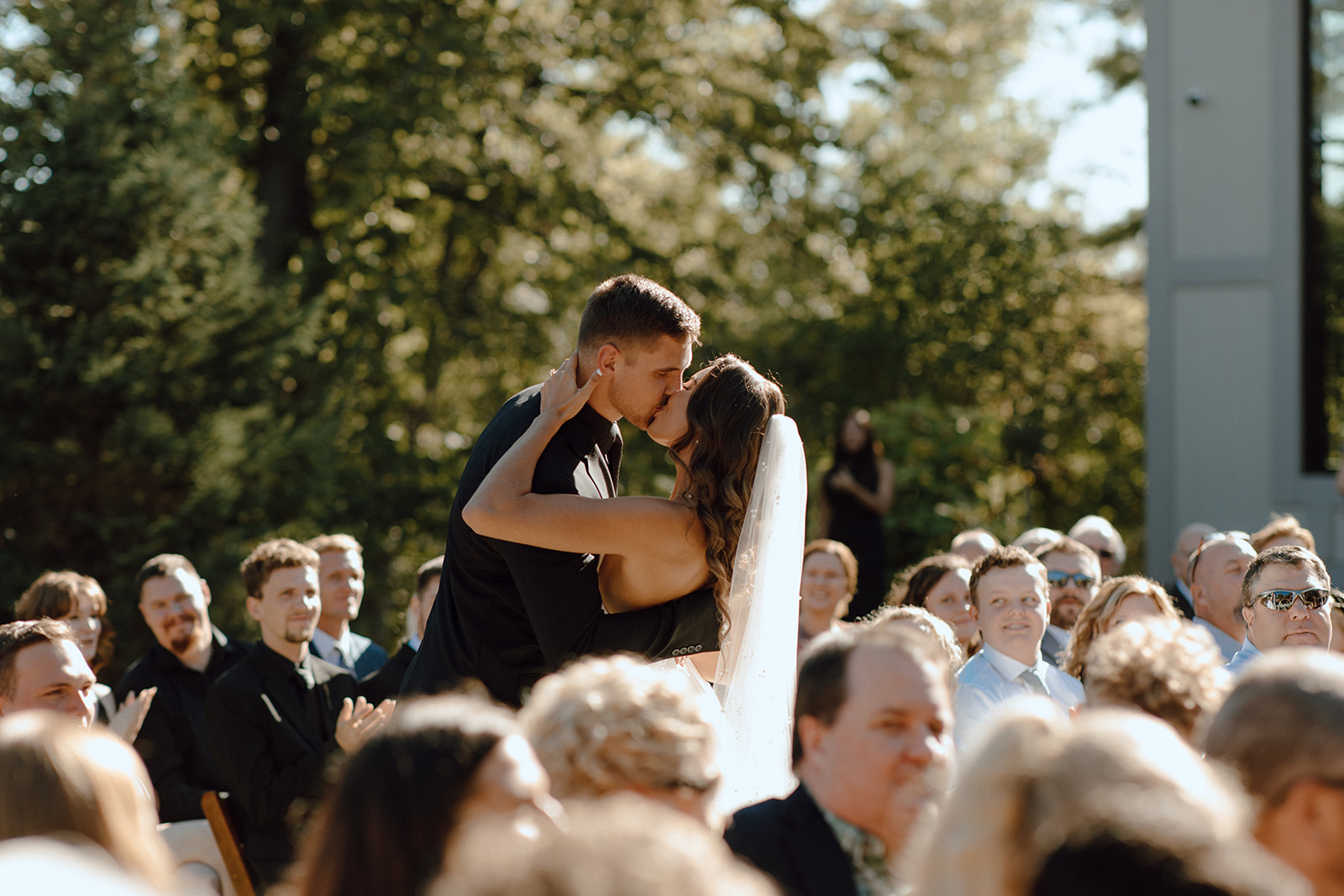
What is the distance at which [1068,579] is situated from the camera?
21.5ft

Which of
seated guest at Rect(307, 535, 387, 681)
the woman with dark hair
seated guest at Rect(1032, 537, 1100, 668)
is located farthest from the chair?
the woman with dark hair

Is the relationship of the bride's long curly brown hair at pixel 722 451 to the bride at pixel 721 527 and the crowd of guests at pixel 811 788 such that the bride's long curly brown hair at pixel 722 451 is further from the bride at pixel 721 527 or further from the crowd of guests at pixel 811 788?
the crowd of guests at pixel 811 788

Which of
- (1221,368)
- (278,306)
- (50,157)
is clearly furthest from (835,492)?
(50,157)

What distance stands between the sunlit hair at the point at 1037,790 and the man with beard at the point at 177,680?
4.89 m

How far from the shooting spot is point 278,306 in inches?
432

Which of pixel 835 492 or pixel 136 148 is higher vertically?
pixel 136 148

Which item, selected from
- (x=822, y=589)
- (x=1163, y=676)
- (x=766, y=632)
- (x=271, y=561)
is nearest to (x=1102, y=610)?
(x=766, y=632)

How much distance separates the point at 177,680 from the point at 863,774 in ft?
15.4

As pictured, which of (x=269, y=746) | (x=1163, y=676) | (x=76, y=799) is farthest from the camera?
(x=269, y=746)

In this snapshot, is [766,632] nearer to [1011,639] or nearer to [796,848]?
[1011,639]

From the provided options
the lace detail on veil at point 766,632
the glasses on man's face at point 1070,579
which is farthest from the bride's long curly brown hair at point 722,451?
the glasses on man's face at point 1070,579

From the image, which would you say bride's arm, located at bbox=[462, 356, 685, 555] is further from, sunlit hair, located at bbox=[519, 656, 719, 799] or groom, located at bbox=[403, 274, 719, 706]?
sunlit hair, located at bbox=[519, 656, 719, 799]

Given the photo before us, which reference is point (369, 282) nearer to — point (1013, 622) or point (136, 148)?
point (136, 148)

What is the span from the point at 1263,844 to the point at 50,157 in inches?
403
